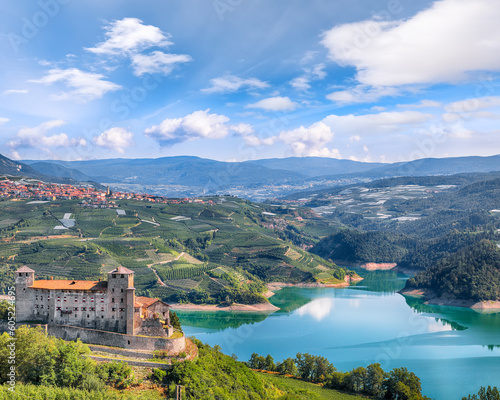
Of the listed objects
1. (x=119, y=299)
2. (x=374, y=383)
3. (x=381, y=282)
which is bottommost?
(x=381, y=282)

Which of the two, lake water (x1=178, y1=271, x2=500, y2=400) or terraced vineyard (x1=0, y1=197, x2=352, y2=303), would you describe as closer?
lake water (x1=178, y1=271, x2=500, y2=400)

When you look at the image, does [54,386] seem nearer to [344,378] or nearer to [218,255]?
[344,378]

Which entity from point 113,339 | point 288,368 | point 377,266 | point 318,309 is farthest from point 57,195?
point 113,339

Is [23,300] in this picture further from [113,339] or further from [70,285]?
[113,339]

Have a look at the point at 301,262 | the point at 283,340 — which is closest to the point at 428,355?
the point at 283,340

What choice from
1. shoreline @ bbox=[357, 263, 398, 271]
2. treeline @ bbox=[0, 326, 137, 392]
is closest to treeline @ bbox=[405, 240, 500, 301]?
shoreline @ bbox=[357, 263, 398, 271]

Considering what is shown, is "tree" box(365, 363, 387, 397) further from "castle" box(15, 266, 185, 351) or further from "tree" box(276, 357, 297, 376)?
"castle" box(15, 266, 185, 351)
